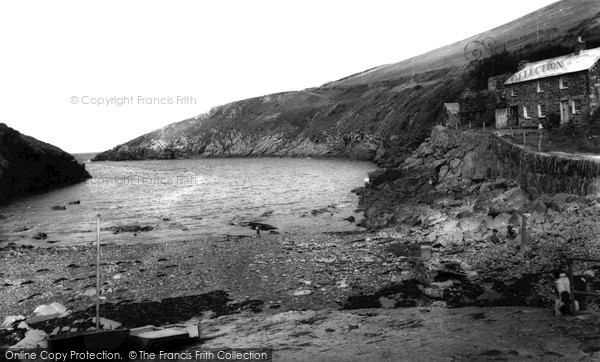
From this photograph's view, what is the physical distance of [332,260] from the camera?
2236 centimetres

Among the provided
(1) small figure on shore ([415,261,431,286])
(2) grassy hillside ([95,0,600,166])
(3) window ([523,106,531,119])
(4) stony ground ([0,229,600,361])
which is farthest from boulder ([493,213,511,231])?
(2) grassy hillside ([95,0,600,166])

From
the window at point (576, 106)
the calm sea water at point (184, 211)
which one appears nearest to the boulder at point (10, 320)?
the calm sea water at point (184, 211)

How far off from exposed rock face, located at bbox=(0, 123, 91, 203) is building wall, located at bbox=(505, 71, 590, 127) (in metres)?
67.1

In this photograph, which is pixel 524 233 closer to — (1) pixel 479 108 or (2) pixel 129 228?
(2) pixel 129 228

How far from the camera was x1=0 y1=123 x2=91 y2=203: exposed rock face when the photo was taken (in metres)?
74.1

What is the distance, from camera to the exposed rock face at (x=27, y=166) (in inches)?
2918

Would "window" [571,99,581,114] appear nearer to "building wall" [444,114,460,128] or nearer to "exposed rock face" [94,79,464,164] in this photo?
"building wall" [444,114,460,128]

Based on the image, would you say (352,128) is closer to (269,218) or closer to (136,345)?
(269,218)

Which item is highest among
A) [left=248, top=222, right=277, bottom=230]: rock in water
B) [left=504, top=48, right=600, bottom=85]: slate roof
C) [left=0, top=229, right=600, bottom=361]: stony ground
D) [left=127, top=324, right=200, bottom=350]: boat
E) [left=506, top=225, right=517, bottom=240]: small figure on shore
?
[left=504, top=48, right=600, bottom=85]: slate roof

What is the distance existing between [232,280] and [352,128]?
122061 mm

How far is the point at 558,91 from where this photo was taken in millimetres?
42250

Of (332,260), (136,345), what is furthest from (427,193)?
(136,345)

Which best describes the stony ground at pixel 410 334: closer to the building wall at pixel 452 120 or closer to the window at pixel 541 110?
the window at pixel 541 110

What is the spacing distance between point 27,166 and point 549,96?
8012 cm
